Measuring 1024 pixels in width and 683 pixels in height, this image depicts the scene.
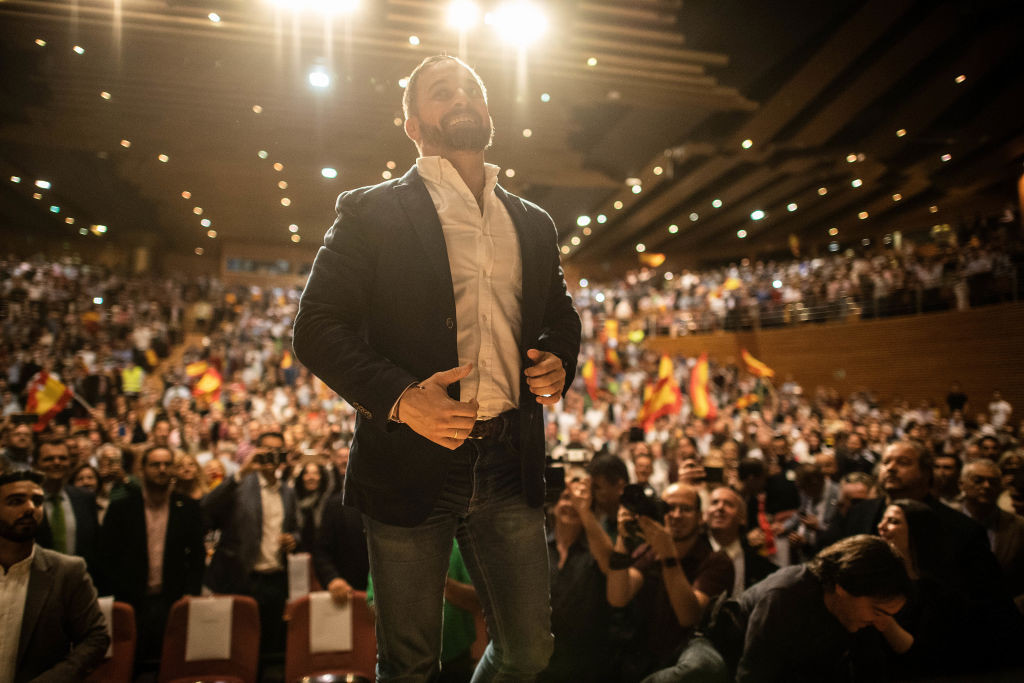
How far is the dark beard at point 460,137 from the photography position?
3.90 feet

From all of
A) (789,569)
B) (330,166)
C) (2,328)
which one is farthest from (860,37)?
(2,328)

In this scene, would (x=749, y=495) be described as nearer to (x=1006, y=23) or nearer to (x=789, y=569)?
(x=789, y=569)

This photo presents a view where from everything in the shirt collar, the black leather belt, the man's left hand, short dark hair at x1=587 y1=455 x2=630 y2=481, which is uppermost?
the shirt collar

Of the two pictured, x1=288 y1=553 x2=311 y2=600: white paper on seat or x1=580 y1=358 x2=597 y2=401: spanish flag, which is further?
x1=580 y1=358 x2=597 y2=401: spanish flag

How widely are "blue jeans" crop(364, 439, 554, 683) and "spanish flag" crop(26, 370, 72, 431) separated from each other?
573 centimetres

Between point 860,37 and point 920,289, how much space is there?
4387 mm

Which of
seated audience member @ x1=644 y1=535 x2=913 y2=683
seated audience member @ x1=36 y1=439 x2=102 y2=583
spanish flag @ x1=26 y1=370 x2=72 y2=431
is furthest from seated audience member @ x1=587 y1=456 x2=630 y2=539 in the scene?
spanish flag @ x1=26 y1=370 x2=72 y2=431

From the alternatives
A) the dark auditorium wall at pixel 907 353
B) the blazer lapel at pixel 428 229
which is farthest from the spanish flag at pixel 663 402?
A: the blazer lapel at pixel 428 229

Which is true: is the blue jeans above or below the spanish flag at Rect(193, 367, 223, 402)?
below

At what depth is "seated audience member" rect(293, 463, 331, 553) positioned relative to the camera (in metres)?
3.65

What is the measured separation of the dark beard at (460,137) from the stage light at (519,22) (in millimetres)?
6339

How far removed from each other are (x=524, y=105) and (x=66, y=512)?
704 centimetres

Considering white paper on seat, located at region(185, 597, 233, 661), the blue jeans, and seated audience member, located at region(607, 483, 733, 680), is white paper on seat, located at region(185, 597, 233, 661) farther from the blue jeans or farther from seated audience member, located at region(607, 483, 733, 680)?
the blue jeans

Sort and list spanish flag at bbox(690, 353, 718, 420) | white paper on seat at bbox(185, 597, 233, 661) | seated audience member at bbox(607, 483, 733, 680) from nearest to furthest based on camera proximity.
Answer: seated audience member at bbox(607, 483, 733, 680) → white paper on seat at bbox(185, 597, 233, 661) → spanish flag at bbox(690, 353, 718, 420)
